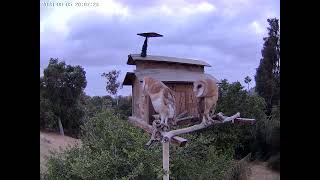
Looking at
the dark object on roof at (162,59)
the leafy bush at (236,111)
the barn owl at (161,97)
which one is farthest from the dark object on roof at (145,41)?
the leafy bush at (236,111)

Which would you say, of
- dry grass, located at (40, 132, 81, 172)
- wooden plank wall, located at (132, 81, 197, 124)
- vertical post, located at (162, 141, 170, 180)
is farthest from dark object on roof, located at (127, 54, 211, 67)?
dry grass, located at (40, 132, 81, 172)

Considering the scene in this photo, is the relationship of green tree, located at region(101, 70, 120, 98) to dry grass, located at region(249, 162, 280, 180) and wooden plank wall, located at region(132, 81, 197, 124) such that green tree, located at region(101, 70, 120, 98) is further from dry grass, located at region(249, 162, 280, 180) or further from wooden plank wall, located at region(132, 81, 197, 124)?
dry grass, located at region(249, 162, 280, 180)

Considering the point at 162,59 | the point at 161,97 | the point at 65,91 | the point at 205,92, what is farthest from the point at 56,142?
the point at 205,92

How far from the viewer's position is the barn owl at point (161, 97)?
1977mm

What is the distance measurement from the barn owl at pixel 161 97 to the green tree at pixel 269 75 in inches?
17.6

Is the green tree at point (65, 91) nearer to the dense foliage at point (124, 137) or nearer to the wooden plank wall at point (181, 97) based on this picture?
the dense foliage at point (124, 137)

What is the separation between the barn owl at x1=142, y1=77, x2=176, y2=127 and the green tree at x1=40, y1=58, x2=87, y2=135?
0.33 m

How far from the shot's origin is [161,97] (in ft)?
6.48

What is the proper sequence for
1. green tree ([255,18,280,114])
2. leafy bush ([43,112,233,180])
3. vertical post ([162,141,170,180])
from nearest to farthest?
green tree ([255,18,280,114]) → vertical post ([162,141,170,180]) → leafy bush ([43,112,233,180])

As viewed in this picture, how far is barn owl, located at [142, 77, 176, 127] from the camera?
198 cm

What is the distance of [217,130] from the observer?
2.16 m

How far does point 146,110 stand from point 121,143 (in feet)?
1.43
